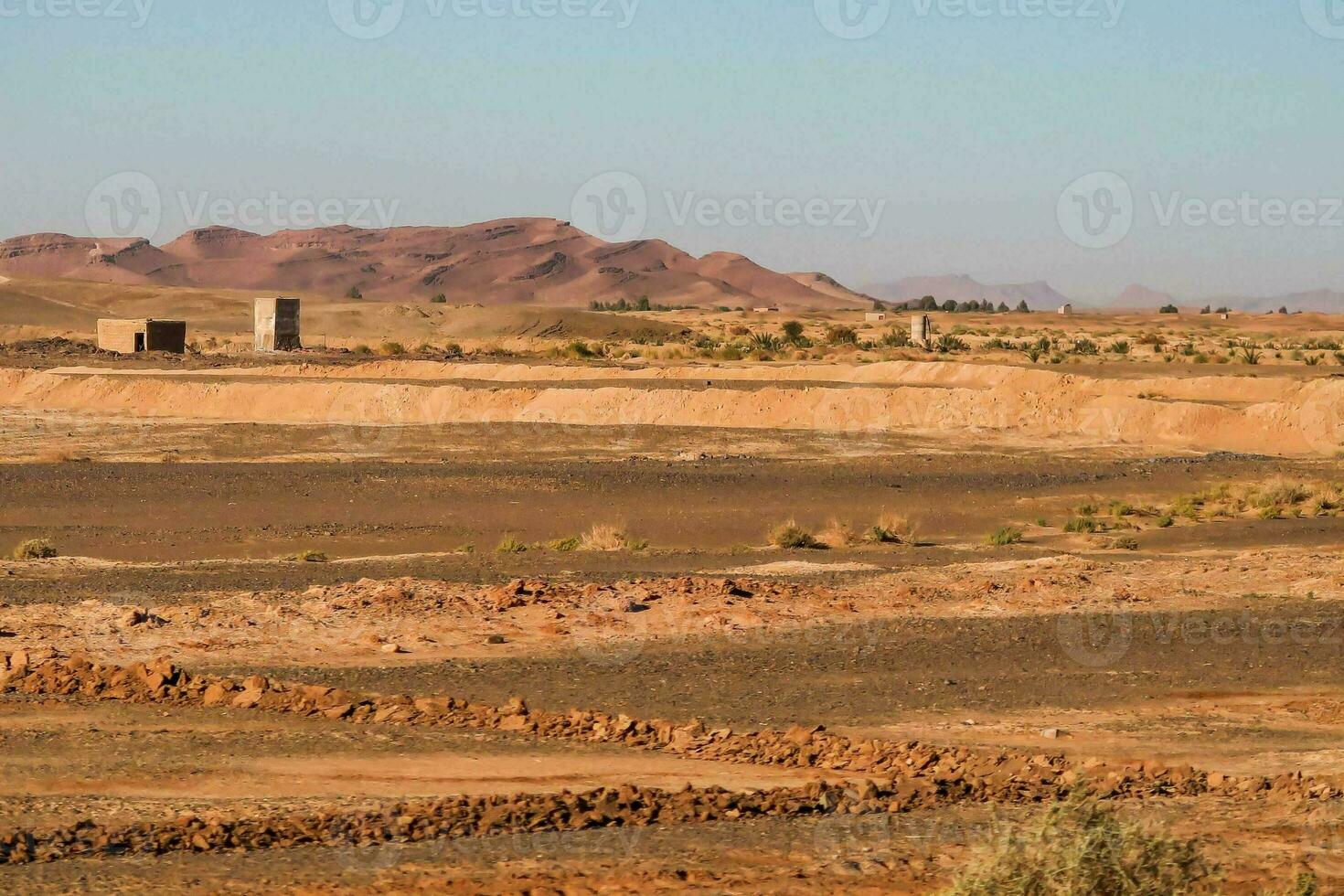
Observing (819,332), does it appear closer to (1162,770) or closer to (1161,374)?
(1161,374)

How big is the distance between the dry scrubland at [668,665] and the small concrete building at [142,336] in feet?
88.7

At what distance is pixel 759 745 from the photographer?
11.8 meters

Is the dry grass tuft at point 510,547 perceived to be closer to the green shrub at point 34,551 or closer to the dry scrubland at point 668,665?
the dry scrubland at point 668,665

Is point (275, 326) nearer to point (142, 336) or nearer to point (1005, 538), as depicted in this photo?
point (142, 336)

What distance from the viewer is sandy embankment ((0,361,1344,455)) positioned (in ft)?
139

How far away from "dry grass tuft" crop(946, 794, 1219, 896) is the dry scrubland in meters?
0.02

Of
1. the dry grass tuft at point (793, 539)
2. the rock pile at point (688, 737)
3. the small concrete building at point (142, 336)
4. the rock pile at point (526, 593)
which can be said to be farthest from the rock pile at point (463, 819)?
the small concrete building at point (142, 336)

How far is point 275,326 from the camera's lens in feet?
223

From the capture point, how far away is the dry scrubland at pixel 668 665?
352 inches

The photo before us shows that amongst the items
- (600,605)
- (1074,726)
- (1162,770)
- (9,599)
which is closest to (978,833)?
(1162,770)

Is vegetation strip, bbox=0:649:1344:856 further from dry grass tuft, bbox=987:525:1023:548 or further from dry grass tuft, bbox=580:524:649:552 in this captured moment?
dry grass tuft, bbox=987:525:1023:548

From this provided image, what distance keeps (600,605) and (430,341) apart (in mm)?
73189

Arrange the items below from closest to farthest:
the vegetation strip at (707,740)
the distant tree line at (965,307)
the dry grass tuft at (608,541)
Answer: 1. the vegetation strip at (707,740)
2. the dry grass tuft at (608,541)
3. the distant tree line at (965,307)

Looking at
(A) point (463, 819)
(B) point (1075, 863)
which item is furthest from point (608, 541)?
(B) point (1075, 863)
